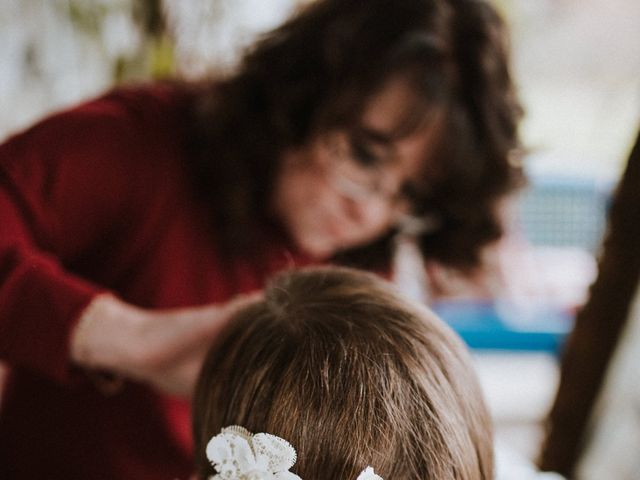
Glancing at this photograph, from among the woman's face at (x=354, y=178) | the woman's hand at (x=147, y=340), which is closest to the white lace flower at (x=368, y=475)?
the woman's hand at (x=147, y=340)

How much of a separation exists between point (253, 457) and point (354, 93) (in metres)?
0.65

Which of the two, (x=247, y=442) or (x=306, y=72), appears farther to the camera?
(x=306, y=72)

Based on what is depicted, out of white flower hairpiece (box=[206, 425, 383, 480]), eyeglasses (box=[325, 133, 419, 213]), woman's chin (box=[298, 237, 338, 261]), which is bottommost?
woman's chin (box=[298, 237, 338, 261])

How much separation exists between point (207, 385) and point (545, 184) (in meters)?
2.62

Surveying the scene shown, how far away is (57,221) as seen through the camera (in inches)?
38.9

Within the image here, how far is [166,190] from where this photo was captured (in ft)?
3.63

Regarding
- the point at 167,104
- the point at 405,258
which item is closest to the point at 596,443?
the point at 405,258

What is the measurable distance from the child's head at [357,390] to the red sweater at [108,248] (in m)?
0.32

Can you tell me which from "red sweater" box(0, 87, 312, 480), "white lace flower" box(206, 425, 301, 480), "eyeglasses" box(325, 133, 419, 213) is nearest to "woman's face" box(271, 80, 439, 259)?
"eyeglasses" box(325, 133, 419, 213)

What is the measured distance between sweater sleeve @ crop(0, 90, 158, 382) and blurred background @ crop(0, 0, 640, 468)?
412 millimetres

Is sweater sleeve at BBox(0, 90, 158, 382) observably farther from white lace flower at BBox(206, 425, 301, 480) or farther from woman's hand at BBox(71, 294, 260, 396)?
white lace flower at BBox(206, 425, 301, 480)

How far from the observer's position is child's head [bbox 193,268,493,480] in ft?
2.28

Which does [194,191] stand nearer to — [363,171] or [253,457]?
[363,171]

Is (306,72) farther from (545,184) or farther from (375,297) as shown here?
(545,184)
